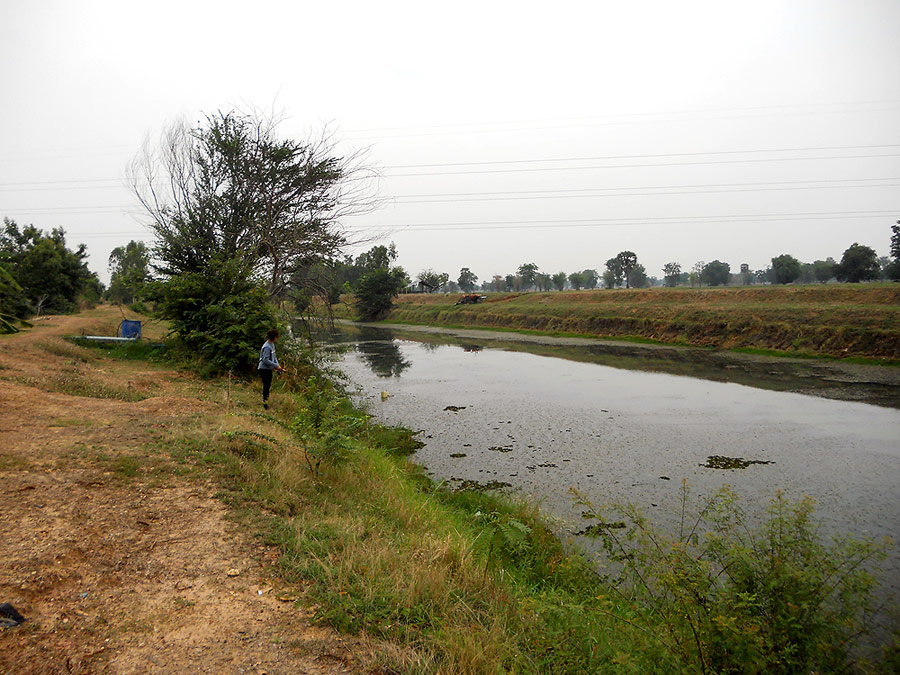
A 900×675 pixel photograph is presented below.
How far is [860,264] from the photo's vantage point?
5328 centimetres

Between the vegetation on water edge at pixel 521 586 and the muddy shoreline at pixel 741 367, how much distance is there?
1294cm

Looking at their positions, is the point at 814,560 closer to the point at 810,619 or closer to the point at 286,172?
the point at 810,619

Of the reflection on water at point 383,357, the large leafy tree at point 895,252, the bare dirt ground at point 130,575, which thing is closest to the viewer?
the bare dirt ground at point 130,575

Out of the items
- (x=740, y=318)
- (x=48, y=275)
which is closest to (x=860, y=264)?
(x=740, y=318)

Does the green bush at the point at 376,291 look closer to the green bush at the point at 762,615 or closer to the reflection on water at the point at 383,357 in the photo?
the reflection on water at the point at 383,357

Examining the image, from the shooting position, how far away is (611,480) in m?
8.08

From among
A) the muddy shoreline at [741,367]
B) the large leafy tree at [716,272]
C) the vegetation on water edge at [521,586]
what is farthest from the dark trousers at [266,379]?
the large leafy tree at [716,272]

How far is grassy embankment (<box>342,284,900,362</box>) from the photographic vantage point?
21.9m

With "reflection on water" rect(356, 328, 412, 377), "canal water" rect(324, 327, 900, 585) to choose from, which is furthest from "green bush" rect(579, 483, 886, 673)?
"reflection on water" rect(356, 328, 412, 377)

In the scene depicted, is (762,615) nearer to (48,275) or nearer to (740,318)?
(740,318)

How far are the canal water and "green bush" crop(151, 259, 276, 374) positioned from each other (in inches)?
163

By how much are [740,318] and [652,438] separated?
2158cm

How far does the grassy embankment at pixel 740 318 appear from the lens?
21891mm

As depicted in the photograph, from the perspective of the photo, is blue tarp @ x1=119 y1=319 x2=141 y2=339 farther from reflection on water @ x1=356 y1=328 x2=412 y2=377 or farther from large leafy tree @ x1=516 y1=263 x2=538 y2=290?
large leafy tree @ x1=516 y1=263 x2=538 y2=290
